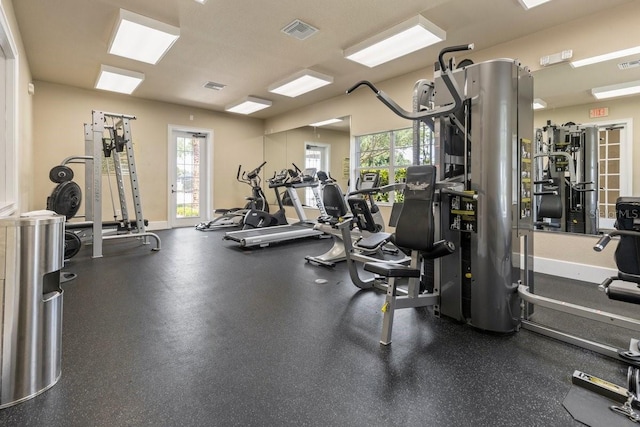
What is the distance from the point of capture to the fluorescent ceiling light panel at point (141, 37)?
345 cm

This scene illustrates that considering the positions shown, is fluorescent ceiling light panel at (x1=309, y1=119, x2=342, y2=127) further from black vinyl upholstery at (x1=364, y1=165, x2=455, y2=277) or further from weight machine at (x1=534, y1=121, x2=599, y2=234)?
black vinyl upholstery at (x1=364, y1=165, x2=455, y2=277)

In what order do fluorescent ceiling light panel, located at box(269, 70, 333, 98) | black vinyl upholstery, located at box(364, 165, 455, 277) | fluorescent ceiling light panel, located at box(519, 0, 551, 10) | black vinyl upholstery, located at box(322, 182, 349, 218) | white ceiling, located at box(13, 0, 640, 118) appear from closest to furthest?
black vinyl upholstery, located at box(364, 165, 455, 277), fluorescent ceiling light panel, located at box(519, 0, 551, 10), white ceiling, located at box(13, 0, 640, 118), black vinyl upholstery, located at box(322, 182, 349, 218), fluorescent ceiling light panel, located at box(269, 70, 333, 98)

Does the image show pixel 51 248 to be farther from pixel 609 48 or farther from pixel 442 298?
pixel 609 48

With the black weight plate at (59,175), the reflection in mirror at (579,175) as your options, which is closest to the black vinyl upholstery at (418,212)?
the reflection in mirror at (579,175)

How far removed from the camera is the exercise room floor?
4.43 ft

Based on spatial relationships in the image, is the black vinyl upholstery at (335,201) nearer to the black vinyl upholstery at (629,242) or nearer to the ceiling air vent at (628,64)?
the black vinyl upholstery at (629,242)

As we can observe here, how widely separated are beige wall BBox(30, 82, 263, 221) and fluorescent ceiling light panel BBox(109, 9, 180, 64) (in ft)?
8.66

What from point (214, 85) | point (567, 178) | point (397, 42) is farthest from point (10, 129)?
point (567, 178)

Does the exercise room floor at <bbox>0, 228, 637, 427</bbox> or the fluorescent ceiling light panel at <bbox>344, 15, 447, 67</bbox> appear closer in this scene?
the exercise room floor at <bbox>0, 228, 637, 427</bbox>

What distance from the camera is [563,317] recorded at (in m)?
2.38

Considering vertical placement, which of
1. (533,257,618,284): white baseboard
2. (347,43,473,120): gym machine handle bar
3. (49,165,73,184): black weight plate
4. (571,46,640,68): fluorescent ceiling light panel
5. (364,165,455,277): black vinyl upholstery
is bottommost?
(533,257,618,284): white baseboard

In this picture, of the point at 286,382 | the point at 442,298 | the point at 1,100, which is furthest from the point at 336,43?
the point at 286,382

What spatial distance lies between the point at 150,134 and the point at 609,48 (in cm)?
772

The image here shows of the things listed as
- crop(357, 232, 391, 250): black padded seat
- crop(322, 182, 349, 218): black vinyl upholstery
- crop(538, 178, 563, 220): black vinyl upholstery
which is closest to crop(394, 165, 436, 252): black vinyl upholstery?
crop(357, 232, 391, 250): black padded seat
